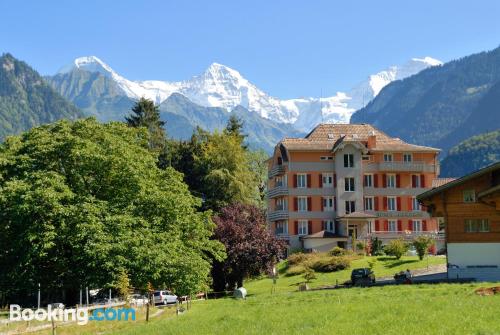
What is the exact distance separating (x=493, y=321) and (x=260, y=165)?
8416 cm

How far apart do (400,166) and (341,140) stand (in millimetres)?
7878

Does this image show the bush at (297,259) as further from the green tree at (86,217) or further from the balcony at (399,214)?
the green tree at (86,217)

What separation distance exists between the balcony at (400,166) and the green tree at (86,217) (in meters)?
41.9

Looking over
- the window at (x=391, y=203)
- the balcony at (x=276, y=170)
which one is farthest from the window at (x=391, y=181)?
the balcony at (x=276, y=170)

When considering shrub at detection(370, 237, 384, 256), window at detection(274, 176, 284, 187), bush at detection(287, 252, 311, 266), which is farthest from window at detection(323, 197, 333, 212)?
bush at detection(287, 252, 311, 266)

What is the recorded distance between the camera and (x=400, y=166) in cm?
7950

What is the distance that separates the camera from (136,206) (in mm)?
37312

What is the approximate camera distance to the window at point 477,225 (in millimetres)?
46275

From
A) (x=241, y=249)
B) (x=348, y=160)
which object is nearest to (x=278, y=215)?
(x=348, y=160)

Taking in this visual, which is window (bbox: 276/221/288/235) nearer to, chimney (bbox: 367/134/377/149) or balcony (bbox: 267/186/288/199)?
balcony (bbox: 267/186/288/199)

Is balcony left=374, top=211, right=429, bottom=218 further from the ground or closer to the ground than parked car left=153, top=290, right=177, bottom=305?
further from the ground

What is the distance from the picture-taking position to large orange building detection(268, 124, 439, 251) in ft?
257

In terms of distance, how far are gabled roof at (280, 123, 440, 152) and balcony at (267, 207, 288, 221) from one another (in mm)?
7515

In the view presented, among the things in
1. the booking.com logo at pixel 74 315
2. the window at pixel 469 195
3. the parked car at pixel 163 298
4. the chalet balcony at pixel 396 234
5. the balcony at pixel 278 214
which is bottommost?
the parked car at pixel 163 298
